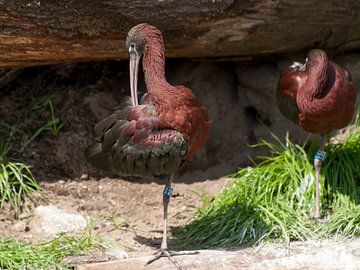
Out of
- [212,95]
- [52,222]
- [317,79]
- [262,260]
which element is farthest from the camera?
[212,95]

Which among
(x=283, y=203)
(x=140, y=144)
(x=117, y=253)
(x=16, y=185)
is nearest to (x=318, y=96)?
(x=283, y=203)

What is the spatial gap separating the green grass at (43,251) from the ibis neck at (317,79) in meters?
2.01

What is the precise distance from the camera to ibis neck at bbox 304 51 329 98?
604 centimetres

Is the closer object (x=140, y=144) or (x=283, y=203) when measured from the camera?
(x=140, y=144)

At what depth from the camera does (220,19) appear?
6.19m

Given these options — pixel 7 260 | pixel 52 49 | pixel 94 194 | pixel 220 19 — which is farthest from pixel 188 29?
pixel 7 260

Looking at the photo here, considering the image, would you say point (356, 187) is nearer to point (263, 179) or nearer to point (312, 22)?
point (263, 179)

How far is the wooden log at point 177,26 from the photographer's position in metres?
5.81

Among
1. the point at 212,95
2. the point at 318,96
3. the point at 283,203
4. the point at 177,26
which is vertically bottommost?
the point at 283,203

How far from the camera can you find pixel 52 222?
619cm

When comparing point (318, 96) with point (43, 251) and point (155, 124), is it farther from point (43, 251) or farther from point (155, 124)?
point (43, 251)

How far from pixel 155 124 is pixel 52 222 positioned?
136 centimetres

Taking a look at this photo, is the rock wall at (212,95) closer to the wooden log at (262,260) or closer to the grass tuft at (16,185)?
the grass tuft at (16,185)

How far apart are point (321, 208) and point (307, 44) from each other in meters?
1.51
